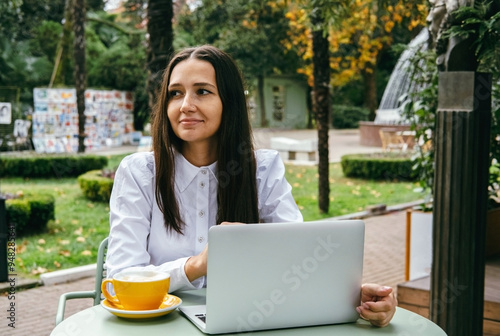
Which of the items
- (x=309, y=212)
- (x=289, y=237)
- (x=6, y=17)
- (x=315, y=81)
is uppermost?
(x=6, y=17)

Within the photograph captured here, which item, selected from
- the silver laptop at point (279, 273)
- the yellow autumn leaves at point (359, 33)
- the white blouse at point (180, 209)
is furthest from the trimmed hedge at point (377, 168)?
the silver laptop at point (279, 273)

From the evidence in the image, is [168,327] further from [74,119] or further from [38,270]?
[74,119]

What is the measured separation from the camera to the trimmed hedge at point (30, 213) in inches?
319

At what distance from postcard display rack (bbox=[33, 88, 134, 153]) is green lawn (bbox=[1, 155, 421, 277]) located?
603 cm

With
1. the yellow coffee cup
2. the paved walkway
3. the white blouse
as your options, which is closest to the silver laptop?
the yellow coffee cup

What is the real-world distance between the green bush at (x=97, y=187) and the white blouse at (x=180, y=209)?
864 centimetres

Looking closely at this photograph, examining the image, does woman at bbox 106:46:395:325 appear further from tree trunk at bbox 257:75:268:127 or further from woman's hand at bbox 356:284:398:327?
tree trunk at bbox 257:75:268:127

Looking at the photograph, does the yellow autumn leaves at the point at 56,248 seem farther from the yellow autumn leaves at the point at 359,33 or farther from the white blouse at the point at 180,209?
the white blouse at the point at 180,209

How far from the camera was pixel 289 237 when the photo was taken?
5.38ft

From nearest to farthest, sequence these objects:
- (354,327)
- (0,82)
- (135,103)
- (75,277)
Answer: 1. (354,327)
2. (75,277)
3. (0,82)
4. (135,103)

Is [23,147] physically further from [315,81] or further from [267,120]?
[267,120]

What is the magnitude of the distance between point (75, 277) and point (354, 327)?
5119 millimetres

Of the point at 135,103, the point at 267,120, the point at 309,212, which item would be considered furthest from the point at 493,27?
the point at 267,120

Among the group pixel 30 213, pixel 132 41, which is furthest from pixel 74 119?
pixel 30 213
